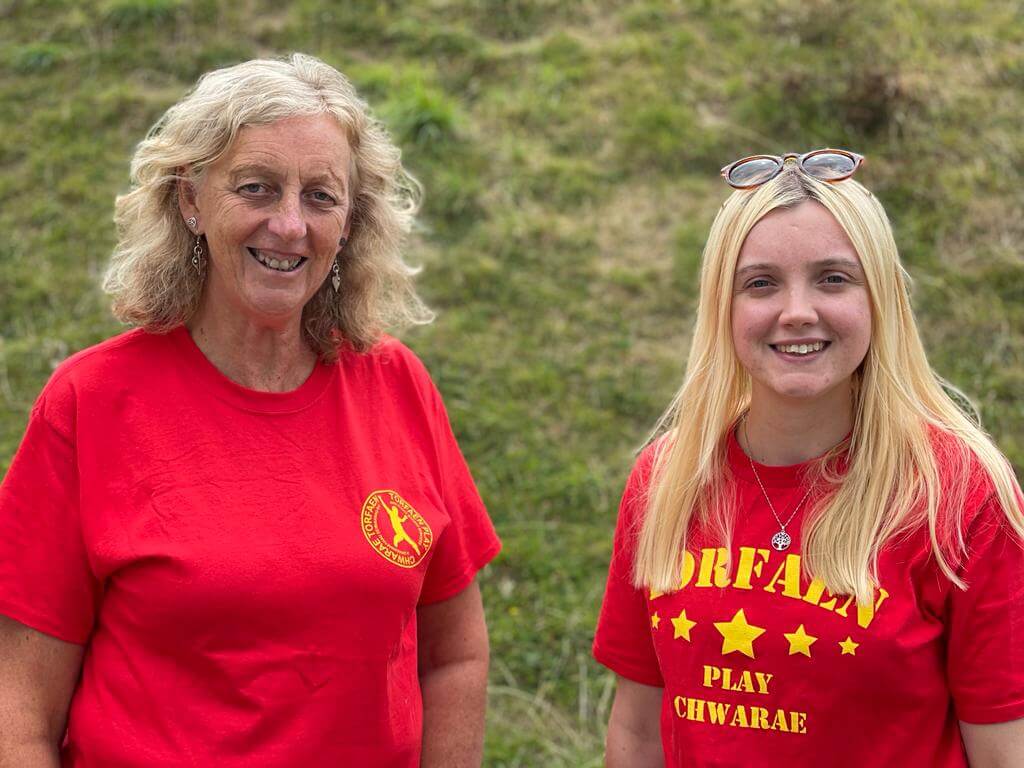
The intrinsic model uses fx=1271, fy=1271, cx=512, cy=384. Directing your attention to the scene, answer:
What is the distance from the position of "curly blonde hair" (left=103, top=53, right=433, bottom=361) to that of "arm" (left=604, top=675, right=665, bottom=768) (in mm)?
1037

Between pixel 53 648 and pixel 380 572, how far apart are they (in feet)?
2.28

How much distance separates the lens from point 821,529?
2.54 m

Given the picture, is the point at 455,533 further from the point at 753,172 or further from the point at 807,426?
the point at 753,172

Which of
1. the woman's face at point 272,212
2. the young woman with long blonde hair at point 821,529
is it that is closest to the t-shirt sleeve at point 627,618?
the young woman with long blonde hair at point 821,529

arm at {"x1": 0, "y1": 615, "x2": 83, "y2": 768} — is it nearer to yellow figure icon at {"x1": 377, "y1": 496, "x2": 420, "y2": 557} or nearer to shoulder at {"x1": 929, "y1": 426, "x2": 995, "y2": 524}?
yellow figure icon at {"x1": 377, "y1": 496, "x2": 420, "y2": 557}

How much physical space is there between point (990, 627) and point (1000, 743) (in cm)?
22

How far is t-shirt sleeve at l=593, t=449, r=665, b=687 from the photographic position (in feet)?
9.34

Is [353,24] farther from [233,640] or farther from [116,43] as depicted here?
[233,640]

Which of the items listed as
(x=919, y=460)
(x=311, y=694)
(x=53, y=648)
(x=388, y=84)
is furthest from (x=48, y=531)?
(x=388, y=84)

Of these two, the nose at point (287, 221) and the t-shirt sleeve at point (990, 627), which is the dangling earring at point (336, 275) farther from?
the t-shirt sleeve at point (990, 627)

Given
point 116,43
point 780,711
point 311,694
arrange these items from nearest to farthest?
point 780,711
point 311,694
point 116,43

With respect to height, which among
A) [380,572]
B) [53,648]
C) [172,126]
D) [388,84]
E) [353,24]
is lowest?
[53,648]

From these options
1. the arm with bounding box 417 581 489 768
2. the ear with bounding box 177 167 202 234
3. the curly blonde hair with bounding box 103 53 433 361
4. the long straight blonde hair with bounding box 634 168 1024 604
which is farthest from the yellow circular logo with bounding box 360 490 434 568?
the ear with bounding box 177 167 202 234

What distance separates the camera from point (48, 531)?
2.60 metres
